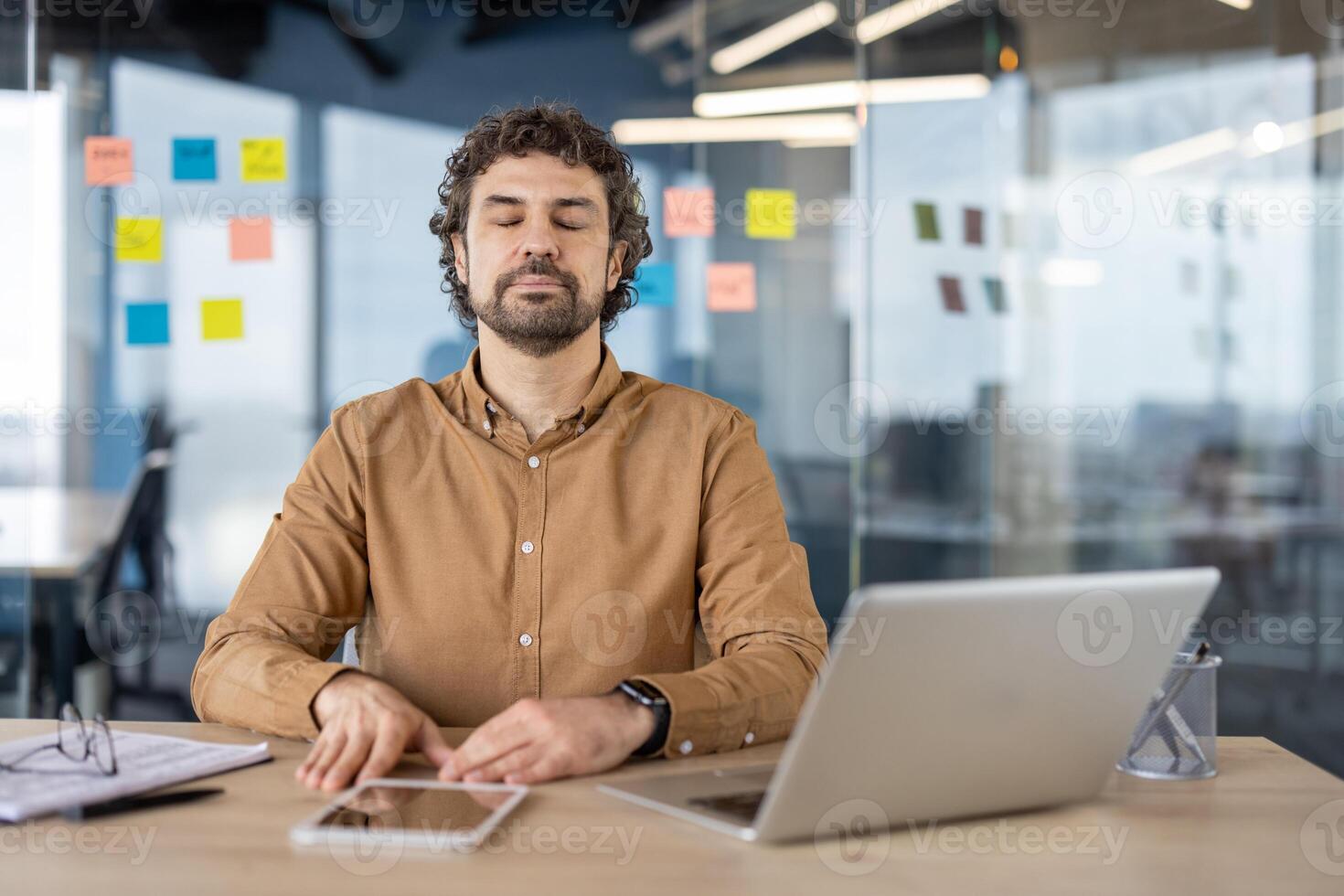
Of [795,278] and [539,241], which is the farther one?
[795,278]

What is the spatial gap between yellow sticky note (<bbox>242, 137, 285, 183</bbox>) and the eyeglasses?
2.78 m

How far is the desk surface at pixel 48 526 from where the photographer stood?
3.38m

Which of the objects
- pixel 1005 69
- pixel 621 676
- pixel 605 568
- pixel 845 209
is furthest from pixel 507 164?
pixel 1005 69

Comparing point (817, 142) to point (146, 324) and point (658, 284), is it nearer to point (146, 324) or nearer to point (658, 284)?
point (658, 284)

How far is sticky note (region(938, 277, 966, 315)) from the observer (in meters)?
3.65

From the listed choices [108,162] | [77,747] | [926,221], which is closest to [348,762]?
[77,747]

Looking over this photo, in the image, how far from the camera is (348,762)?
1.20m

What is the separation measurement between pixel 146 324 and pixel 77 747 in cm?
279

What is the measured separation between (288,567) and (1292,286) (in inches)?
120

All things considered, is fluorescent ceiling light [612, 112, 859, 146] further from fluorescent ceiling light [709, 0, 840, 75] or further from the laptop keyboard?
the laptop keyboard

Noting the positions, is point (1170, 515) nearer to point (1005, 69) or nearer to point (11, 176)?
point (1005, 69)

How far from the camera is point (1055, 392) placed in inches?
Answer: 143

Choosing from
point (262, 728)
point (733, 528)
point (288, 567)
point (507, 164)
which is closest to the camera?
point (262, 728)

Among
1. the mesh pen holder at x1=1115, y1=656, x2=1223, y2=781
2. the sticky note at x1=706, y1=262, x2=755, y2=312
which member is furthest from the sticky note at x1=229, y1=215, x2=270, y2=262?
the mesh pen holder at x1=1115, y1=656, x2=1223, y2=781
